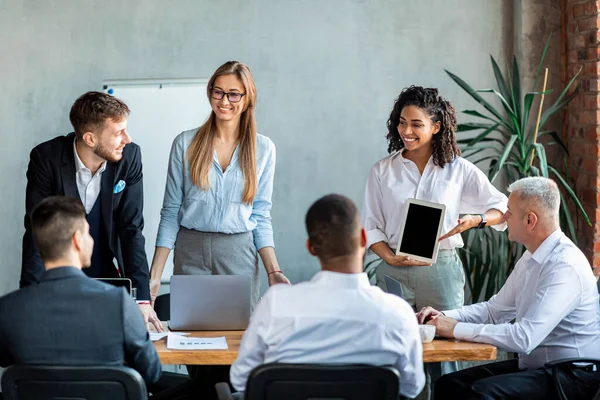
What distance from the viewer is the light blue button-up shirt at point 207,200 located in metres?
3.94

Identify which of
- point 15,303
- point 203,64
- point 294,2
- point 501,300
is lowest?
point 501,300

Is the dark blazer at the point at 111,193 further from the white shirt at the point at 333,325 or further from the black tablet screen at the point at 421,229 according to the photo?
the white shirt at the point at 333,325

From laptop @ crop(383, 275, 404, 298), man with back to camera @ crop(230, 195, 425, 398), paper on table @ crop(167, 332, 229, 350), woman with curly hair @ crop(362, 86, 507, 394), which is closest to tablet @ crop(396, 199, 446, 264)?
woman with curly hair @ crop(362, 86, 507, 394)

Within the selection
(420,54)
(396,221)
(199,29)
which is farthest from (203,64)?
(396,221)

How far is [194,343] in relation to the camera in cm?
313

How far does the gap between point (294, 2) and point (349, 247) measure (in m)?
3.31

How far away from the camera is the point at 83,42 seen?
5418 mm

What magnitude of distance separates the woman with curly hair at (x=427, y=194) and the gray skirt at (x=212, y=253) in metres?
0.63

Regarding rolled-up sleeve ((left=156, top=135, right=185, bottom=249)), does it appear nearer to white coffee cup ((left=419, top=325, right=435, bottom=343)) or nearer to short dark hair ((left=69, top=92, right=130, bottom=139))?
short dark hair ((left=69, top=92, right=130, bottom=139))

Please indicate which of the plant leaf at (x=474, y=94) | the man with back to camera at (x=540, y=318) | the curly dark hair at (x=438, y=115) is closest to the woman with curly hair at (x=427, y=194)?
the curly dark hair at (x=438, y=115)

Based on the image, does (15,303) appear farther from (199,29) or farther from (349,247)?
(199,29)

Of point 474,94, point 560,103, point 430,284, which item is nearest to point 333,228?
point 430,284

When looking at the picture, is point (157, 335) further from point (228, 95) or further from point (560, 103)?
point (560, 103)

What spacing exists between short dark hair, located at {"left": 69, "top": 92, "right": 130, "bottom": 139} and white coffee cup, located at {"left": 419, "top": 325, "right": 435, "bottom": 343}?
1634mm
